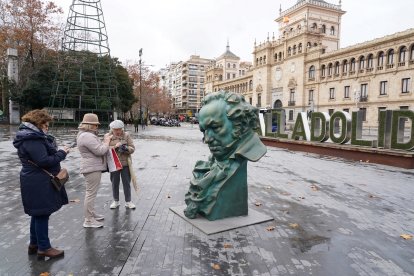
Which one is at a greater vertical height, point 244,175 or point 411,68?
point 411,68

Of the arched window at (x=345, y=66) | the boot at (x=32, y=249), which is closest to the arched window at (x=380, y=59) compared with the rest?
the arched window at (x=345, y=66)

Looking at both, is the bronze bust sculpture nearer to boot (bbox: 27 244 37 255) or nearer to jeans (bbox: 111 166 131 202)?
jeans (bbox: 111 166 131 202)

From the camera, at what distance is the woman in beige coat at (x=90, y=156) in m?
4.57

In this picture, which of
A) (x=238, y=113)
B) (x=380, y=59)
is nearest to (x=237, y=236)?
(x=238, y=113)

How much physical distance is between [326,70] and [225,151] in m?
45.5

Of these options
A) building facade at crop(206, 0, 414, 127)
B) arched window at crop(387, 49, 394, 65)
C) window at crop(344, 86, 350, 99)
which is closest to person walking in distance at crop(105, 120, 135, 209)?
building facade at crop(206, 0, 414, 127)

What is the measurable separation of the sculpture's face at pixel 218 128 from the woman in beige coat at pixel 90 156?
5.16ft

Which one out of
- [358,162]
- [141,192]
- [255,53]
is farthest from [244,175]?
[255,53]

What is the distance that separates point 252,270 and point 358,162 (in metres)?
10.7

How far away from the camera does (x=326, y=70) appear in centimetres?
4603

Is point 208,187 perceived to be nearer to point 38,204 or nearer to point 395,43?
point 38,204

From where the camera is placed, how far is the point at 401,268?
12.5 ft

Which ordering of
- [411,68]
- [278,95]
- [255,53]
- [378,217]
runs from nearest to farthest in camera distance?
[378,217] → [411,68] → [278,95] → [255,53]

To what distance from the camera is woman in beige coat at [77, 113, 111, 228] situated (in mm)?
4570
